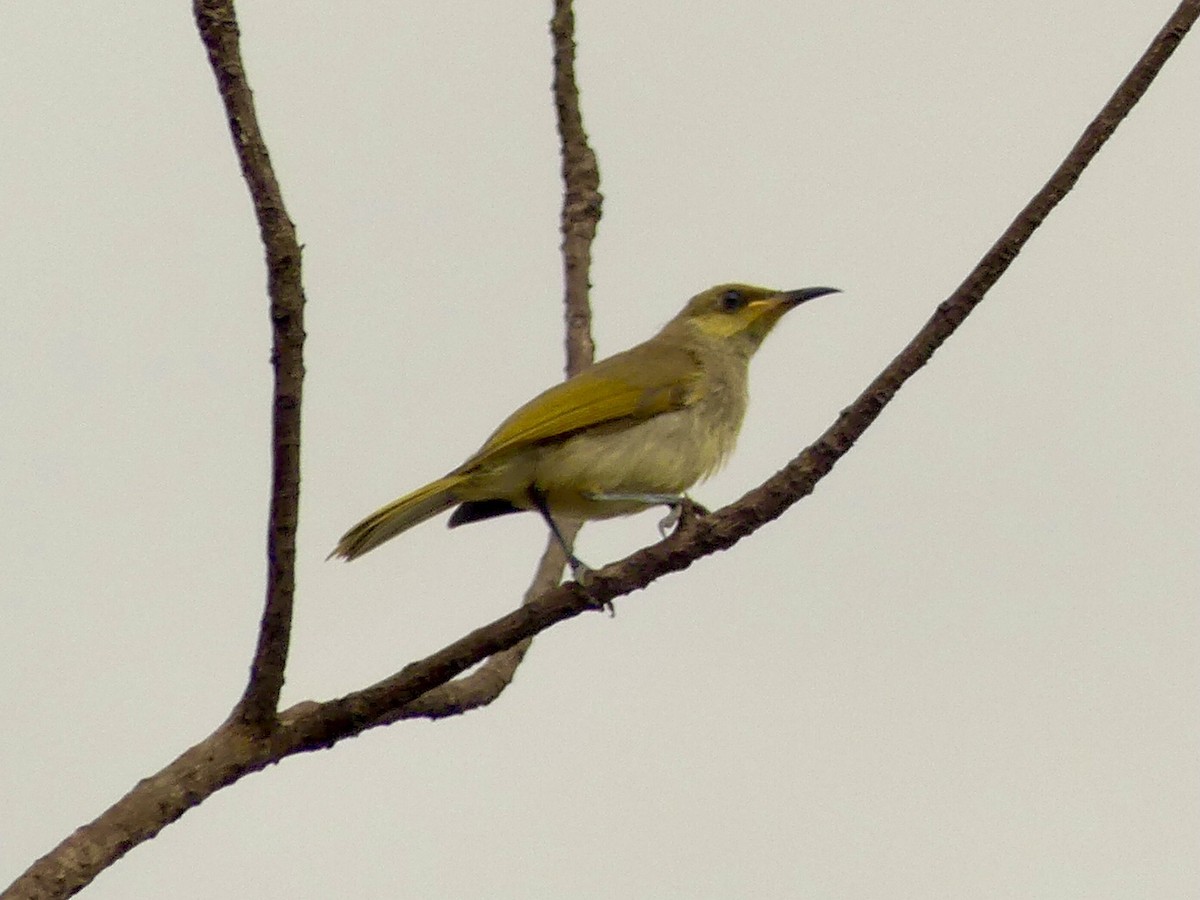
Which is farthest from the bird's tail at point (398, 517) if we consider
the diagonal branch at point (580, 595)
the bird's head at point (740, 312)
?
the bird's head at point (740, 312)

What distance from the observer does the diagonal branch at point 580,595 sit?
469cm

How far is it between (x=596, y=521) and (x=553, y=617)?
2469 millimetres

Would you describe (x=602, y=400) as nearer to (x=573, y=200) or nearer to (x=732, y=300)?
(x=573, y=200)

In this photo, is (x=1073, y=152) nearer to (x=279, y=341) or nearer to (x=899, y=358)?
(x=899, y=358)

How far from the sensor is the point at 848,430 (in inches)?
192

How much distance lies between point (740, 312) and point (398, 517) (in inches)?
103

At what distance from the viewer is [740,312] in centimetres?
876

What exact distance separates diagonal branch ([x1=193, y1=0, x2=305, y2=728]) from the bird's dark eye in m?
4.51

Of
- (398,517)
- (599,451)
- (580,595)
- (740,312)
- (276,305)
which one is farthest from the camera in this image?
(740,312)

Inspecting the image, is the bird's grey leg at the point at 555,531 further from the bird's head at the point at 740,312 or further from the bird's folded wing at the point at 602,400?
the bird's head at the point at 740,312

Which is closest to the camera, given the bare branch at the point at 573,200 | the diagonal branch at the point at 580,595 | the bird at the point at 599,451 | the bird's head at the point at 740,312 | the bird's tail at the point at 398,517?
the diagonal branch at the point at 580,595

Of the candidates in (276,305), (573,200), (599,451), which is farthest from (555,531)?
(276,305)

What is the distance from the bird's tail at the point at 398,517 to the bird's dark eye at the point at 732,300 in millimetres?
2194

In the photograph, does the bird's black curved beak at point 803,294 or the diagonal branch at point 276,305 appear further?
the bird's black curved beak at point 803,294
